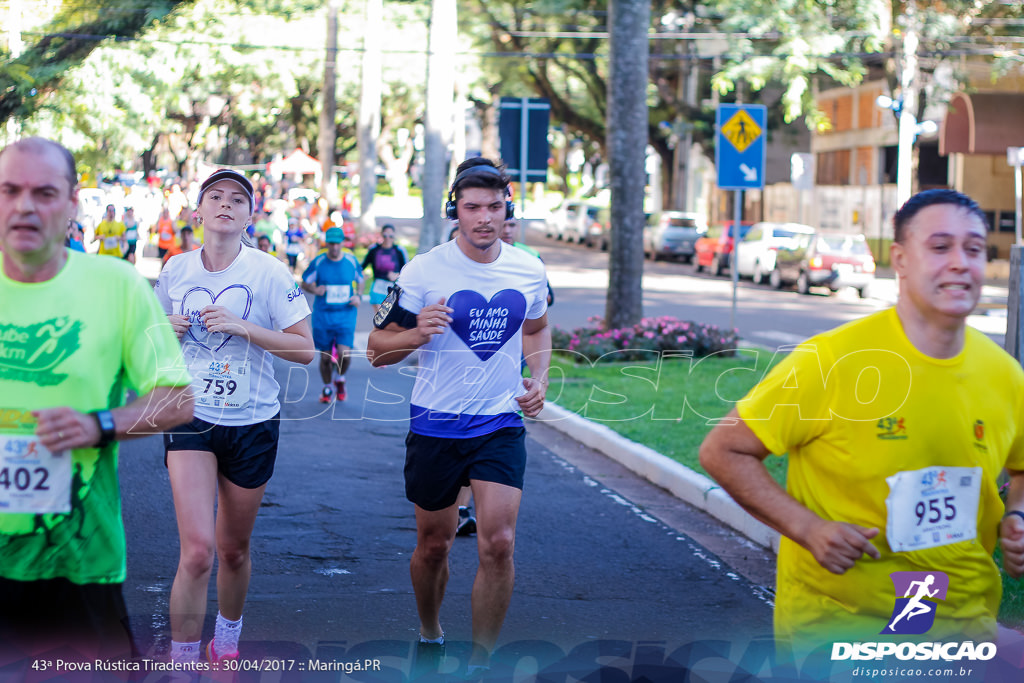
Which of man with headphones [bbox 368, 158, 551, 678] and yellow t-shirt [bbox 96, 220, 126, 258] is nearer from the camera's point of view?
man with headphones [bbox 368, 158, 551, 678]

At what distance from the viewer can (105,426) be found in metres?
3.26

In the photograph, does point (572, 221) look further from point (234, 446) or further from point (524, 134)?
point (234, 446)

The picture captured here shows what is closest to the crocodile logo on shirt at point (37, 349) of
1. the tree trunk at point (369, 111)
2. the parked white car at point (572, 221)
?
the tree trunk at point (369, 111)

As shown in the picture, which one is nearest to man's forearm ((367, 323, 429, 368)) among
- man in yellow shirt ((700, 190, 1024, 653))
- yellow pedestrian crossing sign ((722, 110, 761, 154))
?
man in yellow shirt ((700, 190, 1024, 653))

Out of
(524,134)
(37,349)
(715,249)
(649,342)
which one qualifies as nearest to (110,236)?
(524,134)

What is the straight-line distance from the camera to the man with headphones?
510cm

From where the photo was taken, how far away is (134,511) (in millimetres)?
8305

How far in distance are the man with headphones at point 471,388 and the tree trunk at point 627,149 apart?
1105cm

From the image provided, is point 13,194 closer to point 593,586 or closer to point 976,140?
point 593,586

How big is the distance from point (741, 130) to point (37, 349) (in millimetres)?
13918

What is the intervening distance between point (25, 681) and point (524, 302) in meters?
2.60

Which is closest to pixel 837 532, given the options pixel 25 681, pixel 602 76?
pixel 25 681

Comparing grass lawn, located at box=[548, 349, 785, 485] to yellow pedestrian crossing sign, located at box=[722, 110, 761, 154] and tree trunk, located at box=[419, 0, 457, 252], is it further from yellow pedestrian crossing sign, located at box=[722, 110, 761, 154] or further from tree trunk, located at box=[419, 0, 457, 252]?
tree trunk, located at box=[419, 0, 457, 252]

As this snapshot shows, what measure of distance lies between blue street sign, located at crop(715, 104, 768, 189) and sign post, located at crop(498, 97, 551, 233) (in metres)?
2.29
